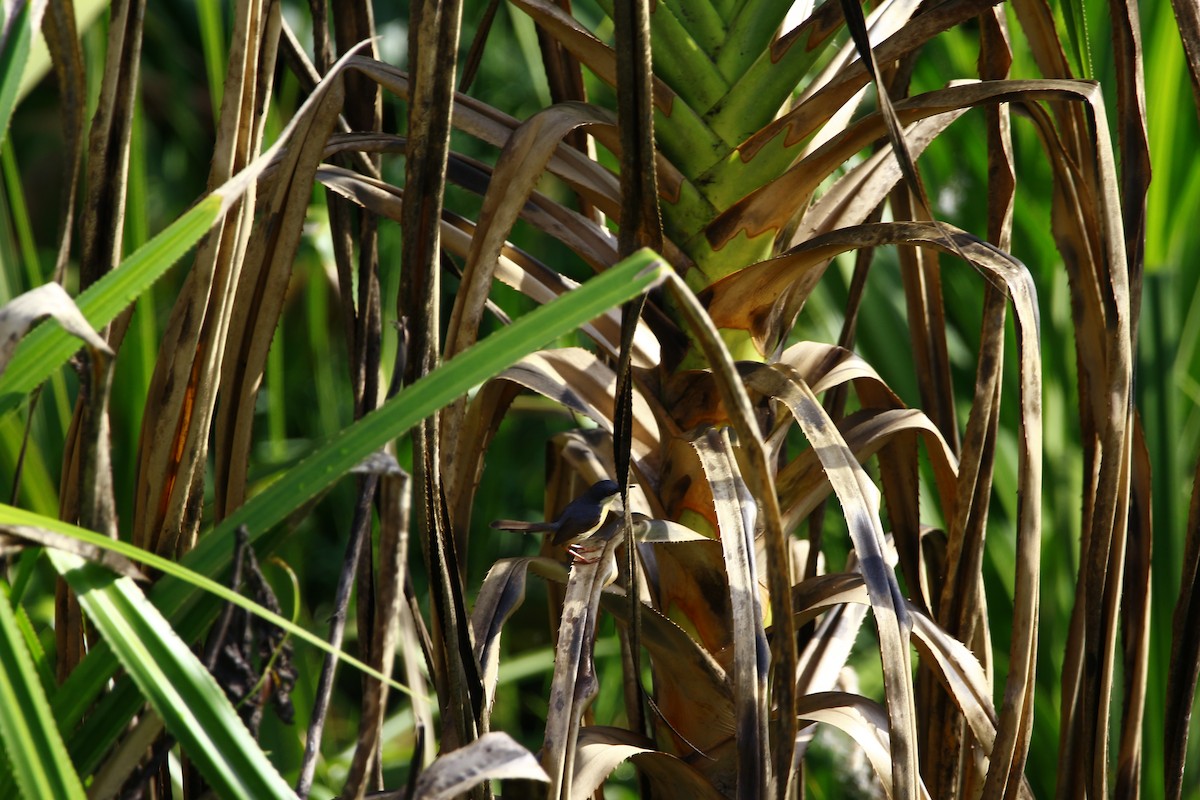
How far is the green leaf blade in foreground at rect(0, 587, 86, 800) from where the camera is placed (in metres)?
0.22

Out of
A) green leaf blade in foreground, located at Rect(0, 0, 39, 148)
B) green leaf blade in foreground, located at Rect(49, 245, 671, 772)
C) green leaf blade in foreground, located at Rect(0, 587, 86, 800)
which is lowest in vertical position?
green leaf blade in foreground, located at Rect(0, 587, 86, 800)

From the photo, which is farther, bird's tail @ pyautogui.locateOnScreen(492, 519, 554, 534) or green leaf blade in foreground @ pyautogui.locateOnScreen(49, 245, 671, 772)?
bird's tail @ pyautogui.locateOnScreen(492, 519, 554, 534)

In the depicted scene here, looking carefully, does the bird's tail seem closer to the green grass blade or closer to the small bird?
the small bird

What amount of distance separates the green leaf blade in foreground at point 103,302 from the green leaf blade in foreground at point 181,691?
4 cm

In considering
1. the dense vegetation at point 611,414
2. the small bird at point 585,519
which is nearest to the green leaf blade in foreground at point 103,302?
the dense vegetation at point 611,414

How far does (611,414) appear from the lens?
40cm

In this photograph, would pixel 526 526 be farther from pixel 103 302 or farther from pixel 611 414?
pixel 103 302

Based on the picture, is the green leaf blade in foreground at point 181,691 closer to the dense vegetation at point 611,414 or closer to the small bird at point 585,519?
the dense vegetation at point 611,414

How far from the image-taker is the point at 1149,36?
72cm

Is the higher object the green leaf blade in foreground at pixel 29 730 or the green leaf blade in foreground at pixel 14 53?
the green leaf blade in foreground at pixel 14 53

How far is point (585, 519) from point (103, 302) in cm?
16

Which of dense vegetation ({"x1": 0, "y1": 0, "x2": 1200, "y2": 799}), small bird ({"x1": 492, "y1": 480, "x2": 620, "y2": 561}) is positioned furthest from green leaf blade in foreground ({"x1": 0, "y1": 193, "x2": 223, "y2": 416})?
small bird ({"x1": 492, "y1": 480, "x2": 620, "y2": 561})

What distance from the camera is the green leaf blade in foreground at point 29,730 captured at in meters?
0.22

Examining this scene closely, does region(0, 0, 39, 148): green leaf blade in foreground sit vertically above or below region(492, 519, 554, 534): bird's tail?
above
